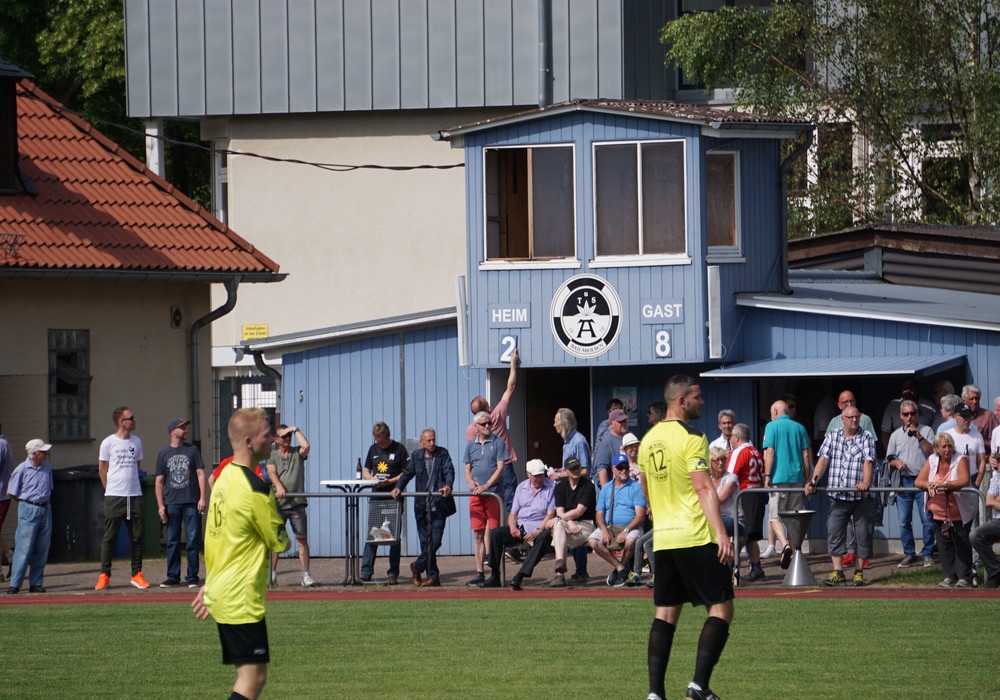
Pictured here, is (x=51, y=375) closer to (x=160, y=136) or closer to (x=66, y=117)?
(x=66, y=117)

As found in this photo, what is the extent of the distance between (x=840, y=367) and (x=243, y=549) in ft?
38.9

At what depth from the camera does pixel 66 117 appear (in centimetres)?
2589

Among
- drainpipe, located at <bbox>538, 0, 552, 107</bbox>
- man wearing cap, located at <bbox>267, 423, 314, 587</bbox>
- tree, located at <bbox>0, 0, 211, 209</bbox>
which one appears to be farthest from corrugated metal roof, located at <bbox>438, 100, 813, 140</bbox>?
tree, located at <bbox>0, 0, 211, 209</bbox>

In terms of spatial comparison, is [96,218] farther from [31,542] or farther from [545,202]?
[545,202]

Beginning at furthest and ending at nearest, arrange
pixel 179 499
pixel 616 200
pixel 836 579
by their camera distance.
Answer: pixel 616 200 → pixel 179 499 → pixel 836 579

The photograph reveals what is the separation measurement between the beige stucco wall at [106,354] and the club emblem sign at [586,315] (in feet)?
22.2

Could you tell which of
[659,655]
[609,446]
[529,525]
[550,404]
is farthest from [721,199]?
[659,655]

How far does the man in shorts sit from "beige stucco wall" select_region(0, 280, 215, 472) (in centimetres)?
718

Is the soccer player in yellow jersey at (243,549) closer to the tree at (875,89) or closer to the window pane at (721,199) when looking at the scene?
the window pane at (721,199)

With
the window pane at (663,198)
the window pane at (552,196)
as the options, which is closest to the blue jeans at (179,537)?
the window pane at (552,196)

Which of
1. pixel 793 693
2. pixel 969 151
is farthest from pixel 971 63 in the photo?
pixel 793 693

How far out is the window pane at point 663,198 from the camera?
20.5 m

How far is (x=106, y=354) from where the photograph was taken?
23.8 m

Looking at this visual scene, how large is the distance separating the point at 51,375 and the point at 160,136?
9.85 metres
